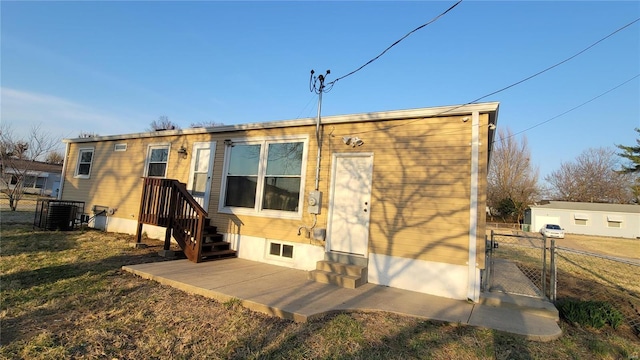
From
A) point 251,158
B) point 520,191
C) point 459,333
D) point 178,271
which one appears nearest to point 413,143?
point 459,333

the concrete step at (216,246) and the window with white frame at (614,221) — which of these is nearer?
the concrete step at (216,246)

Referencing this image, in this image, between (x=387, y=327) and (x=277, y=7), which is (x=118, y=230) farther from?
(x=387, y=327)

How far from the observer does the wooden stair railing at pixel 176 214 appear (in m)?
6.08

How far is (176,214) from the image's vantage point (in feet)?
20.9

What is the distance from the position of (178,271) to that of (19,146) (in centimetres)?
1792

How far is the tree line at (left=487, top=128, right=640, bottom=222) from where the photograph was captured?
108 ft

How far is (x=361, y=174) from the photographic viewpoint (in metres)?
5.73

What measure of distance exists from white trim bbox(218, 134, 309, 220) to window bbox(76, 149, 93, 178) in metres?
6.17

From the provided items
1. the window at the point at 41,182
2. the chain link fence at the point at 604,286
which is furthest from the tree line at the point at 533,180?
the window at the point at 41,182

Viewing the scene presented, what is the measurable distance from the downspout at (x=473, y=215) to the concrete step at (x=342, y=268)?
1.65 meters

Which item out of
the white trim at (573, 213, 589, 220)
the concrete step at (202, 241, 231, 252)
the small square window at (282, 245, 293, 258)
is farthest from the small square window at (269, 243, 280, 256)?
the white trim at (573, 213, 589, 220)

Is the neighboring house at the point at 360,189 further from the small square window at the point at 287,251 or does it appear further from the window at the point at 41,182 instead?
the window at the point at 41,182

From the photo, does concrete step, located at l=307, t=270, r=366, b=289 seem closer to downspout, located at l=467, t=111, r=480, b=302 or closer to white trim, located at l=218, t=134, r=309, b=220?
white trim, located at l=218, t=134, r=309, b=220

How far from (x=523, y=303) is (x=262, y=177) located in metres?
5.19
